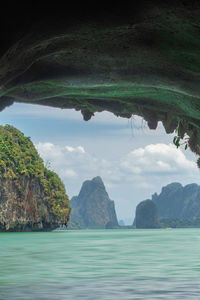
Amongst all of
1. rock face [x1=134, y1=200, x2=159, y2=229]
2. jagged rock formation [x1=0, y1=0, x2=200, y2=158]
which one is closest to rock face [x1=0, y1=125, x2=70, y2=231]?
jagged rock formation [x1=0, y1=0, x2=200, y2=158]

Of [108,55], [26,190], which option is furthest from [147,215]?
[108,55]

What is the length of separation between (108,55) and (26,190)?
2417 inches

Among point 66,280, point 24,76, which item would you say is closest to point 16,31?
point 24,76

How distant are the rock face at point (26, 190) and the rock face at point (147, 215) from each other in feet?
374

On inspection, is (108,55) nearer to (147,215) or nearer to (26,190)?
(26,190)

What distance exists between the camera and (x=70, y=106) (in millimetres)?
7562

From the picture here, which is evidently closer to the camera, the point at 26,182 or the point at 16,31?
the point at 16,31

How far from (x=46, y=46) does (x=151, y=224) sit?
184 m

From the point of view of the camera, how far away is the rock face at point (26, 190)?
62.9m

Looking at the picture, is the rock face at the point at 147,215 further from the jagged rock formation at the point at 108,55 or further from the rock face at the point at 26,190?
the jagged rock formation at the point at 108,55

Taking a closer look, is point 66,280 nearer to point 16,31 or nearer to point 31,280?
point 31,280

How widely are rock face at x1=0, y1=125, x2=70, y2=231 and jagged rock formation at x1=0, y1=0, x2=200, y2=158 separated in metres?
56.8

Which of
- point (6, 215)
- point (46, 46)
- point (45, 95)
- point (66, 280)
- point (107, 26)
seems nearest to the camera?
point (107, 26)

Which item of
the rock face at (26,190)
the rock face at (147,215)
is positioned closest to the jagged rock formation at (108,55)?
the rock face at (26,190)
